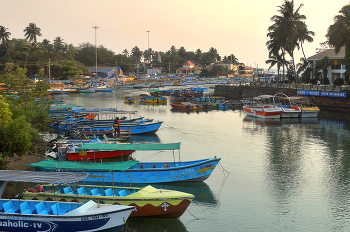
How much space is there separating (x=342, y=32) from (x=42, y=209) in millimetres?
48592

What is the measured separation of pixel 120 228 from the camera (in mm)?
16125

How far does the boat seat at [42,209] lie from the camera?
15.2 m

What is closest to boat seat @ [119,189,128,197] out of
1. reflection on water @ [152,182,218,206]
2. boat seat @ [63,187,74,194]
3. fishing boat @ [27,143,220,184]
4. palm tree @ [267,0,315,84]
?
boat seat @ [63,187,74,194]

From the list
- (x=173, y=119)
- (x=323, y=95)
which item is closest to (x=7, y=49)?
(x=173, y=119)

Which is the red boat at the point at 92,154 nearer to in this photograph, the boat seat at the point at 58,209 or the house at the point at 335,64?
the boat seat at the point at 58,209

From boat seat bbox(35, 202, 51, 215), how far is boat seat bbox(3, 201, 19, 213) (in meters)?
0.86

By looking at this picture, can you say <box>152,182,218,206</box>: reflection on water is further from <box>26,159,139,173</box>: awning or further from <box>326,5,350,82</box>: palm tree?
<box>326,5,350,82</box>: palm tree

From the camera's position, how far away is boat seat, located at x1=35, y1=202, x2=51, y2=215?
15.2m

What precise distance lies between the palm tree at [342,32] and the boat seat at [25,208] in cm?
4710

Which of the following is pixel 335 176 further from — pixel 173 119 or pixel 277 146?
pixel 173 119

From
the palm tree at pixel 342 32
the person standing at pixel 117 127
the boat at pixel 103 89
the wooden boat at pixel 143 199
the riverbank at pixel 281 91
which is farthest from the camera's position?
the boat at pixel 103 89

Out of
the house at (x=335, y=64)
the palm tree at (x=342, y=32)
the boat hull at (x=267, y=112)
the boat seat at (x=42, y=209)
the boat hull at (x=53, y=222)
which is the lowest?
the boat hull at (x=53, y=222)

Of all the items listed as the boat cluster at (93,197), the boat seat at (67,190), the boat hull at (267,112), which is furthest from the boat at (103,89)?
the boat seat at (67,190)

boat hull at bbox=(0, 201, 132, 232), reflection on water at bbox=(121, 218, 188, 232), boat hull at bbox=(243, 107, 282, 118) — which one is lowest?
reflection on water at bbox=(121, 218, 188, 232)
